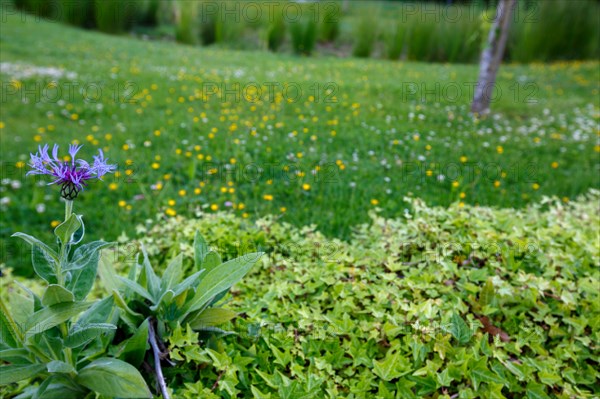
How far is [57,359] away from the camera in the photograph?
152cm

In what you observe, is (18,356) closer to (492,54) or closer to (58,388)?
(58,388)

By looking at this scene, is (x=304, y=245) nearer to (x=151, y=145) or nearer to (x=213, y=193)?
(x=213, y=193)

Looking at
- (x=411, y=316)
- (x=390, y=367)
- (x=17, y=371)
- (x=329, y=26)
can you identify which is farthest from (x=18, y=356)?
(x=329, y=26)

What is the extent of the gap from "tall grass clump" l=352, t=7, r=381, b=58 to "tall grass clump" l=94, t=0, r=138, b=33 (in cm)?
637

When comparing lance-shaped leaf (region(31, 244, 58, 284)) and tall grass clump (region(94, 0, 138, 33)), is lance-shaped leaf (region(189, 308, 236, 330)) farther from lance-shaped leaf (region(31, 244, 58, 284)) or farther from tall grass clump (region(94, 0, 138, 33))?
tall grass clump (region(94, 0, 138, 33))

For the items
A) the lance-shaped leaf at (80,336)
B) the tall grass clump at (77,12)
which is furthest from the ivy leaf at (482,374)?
the tall grass clump at (77,12)

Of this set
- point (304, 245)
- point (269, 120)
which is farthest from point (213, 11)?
point (304, 245)

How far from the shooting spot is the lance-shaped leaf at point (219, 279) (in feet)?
5.52

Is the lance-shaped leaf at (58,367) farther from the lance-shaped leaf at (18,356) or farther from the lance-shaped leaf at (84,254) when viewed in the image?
the lance-shaped leaf at (84,254)

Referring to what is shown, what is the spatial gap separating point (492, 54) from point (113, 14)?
10530 mm

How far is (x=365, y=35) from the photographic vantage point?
11531mm

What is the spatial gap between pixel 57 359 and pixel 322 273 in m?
1.12

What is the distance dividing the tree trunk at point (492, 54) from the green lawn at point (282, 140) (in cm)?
22

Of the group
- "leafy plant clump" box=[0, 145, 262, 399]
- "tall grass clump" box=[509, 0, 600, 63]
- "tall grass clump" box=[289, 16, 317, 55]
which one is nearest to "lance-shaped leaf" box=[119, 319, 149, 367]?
"leafy plant clump" box=[0, 145, 262, 399]
